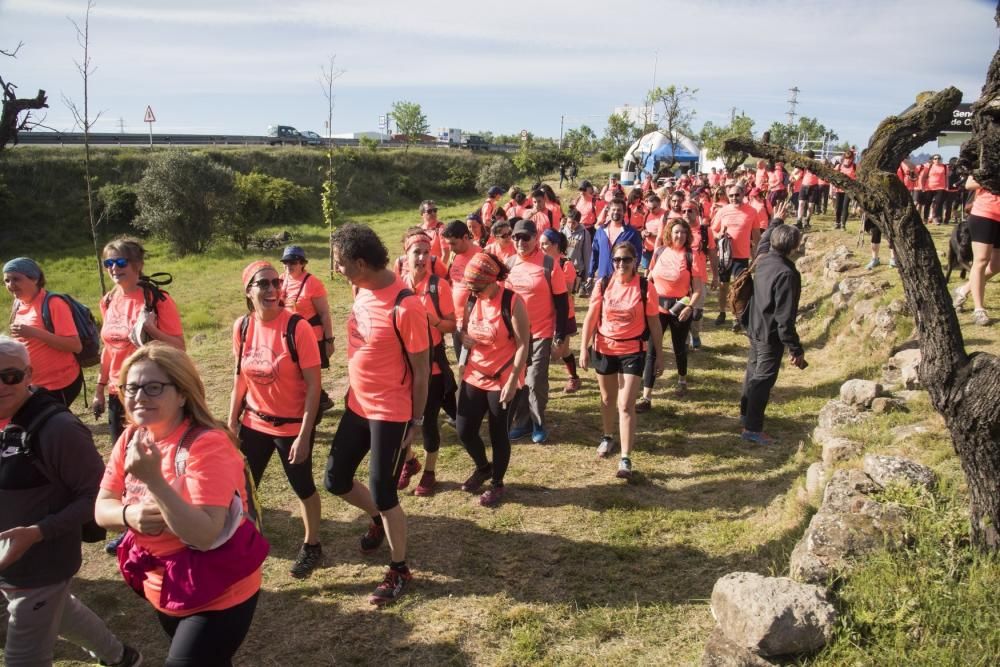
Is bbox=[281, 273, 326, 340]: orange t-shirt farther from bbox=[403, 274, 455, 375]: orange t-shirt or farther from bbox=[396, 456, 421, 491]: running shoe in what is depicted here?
bbox=[396, 456, 421, 491]: running shoe

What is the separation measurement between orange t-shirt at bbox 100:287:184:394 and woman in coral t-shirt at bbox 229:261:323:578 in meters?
0.83

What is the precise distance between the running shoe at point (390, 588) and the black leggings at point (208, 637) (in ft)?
4.99

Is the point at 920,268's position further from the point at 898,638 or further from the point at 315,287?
the point at 315,287

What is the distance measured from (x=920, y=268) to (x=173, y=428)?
3.36 m

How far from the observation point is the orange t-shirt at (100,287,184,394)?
177 inches

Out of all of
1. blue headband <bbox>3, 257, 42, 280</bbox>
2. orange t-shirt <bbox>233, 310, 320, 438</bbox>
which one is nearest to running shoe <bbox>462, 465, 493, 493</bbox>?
orange t-shirt <bbox>233, 310, 320, 438</bbox>

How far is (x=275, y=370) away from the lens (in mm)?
3854

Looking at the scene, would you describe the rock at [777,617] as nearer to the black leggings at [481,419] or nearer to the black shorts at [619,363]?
the black leggings at [481,419]

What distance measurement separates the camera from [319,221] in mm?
31984

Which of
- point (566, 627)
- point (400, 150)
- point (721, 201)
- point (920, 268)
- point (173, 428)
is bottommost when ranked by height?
point (566, 627)

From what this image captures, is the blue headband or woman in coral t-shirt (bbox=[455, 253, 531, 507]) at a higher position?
the blue headband

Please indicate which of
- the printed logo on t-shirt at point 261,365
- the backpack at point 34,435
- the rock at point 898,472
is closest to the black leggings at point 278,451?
the printed logo on t-shirt at point 261,365

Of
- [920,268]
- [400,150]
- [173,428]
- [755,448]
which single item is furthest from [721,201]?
[400,150]

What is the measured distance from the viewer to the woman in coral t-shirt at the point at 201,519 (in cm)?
233
